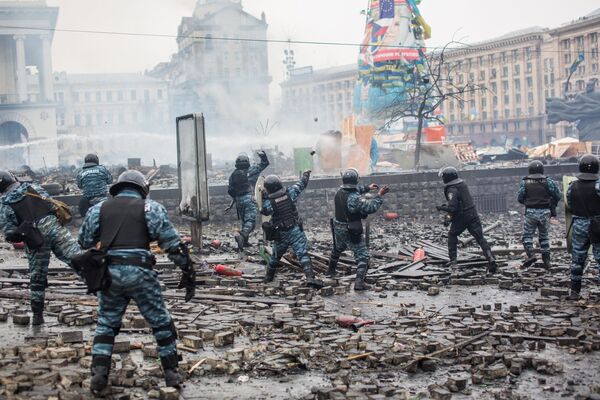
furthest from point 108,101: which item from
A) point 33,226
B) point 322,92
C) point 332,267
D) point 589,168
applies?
point 589,168

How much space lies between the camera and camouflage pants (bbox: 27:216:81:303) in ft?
31.1

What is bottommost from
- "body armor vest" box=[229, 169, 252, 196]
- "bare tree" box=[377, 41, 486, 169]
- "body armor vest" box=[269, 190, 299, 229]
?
"body armor vest" box=[269, 190, 299, 229]

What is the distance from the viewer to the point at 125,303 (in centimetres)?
670

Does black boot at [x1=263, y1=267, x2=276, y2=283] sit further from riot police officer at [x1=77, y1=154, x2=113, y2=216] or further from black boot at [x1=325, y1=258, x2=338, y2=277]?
riot police officer at [x1=77, y1=154, x2=113, y2=216]

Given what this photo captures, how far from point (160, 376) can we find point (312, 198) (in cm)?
1641

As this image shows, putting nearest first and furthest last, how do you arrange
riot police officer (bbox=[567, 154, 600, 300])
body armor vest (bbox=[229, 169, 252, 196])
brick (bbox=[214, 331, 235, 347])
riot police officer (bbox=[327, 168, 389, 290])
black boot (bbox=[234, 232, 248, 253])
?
1. brick (bbox=[214, 331, 235, 347])
2. riot police officer (bbox=[567, 154, 600, 300])
3. riot police officer (bbox=[327, 168, 389, 290])
4. black boot (bbox=[234, 232, 248, 253])
5. body armor vest (bbox=[229, 169, 252, 196])

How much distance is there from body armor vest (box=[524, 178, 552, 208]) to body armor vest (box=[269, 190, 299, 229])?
4.36 meters

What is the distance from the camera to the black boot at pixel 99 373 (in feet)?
21.3

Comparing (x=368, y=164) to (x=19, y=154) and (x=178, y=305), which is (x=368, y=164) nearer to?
(x=178, y=305)

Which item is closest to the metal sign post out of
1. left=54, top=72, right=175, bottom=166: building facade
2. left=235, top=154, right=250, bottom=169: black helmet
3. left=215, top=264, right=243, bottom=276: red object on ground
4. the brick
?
left=235, top=154, right=250, bottom=169: black helmet

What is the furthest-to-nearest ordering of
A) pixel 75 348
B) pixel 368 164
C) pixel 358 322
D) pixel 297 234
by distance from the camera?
1. pixel 368 164
2. pixel 297 234
3. pixel 358 322
4. pixel 75 348

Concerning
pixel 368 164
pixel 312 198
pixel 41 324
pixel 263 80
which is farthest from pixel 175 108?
pixel 41 324

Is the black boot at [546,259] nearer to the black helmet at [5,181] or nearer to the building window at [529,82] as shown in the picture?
the black helmet at [5,181]

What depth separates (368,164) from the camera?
30531 millimetres
